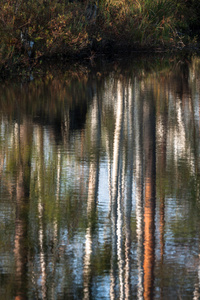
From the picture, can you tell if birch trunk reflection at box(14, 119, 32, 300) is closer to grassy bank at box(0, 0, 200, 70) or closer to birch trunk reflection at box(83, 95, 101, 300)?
birch trunk reflection at box(83, 95, 101, 300)

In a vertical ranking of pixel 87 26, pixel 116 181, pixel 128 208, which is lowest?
pixel 128 208

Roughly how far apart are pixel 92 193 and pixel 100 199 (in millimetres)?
321

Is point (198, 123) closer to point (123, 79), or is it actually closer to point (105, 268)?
point (105, 268)

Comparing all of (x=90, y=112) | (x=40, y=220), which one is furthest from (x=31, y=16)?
(x=40, y=220)

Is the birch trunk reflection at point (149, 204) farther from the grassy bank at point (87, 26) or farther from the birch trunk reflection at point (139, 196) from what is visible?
the grassy bank at point (87, 26)

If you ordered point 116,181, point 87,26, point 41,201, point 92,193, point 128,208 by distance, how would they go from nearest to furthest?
point 128,208 < point 41,201 < point 92,193 < point 116,181 < point 87,26

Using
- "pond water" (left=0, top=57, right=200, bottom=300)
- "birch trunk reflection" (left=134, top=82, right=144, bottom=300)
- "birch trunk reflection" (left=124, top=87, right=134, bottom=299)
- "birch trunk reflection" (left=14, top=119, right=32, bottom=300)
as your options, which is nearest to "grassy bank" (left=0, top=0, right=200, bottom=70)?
"pond water" (left=0, top=57, right=200, bottom=300)

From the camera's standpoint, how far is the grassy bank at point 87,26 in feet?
83.8

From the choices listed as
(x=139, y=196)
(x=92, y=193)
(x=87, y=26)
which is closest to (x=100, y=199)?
(x=92, y=193)

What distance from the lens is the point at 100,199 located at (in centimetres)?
813

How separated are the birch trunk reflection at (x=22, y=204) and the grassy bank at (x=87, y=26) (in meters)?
10.8

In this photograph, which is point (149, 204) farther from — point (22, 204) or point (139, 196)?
point (22, 204)

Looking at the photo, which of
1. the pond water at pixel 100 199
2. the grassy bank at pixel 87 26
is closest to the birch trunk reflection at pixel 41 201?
the pond water at pixel 100 199

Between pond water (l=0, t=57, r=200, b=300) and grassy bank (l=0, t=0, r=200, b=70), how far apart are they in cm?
900
